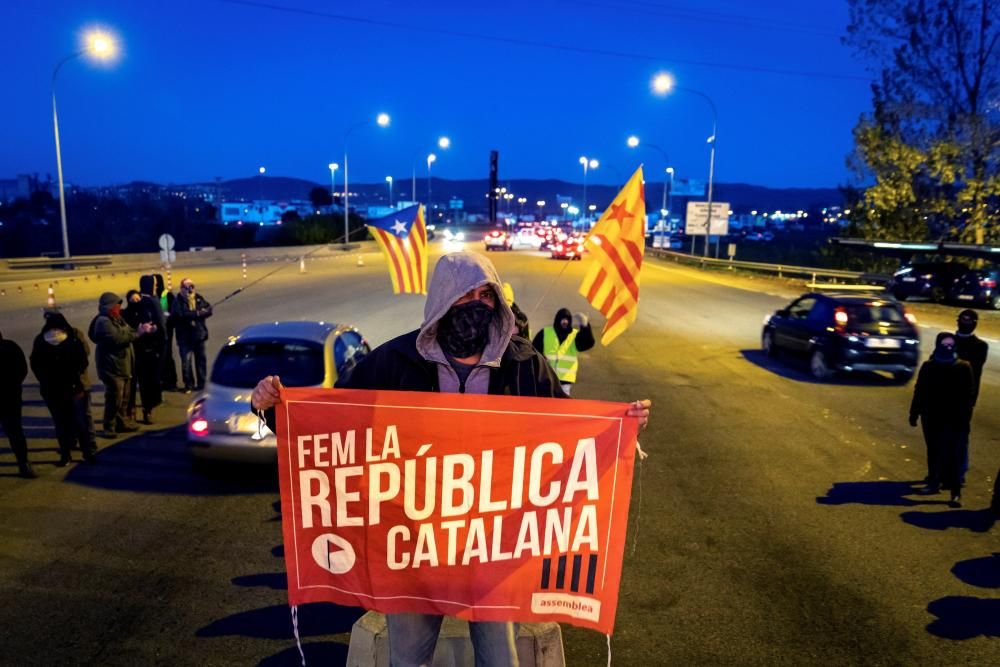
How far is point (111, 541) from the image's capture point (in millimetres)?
6262

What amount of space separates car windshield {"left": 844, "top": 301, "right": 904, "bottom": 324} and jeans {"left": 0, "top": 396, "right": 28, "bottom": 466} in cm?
1266

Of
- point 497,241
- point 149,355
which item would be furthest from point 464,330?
point 497,241

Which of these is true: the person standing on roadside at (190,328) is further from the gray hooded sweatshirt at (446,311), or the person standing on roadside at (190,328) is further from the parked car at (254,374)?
the gray hooded sweatshirt at (446,311)

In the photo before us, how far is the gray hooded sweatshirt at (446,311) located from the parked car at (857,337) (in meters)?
12.1

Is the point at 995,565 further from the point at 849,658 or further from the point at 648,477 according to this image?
the point at 648,477

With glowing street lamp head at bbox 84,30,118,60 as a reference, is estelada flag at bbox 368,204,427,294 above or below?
below

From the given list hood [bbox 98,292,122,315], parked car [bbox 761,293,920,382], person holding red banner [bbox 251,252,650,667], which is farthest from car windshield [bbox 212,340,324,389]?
parked car [bbox 761,293,920,382]

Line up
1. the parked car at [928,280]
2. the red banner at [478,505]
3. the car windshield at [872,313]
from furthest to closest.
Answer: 1. the parked car at [928,280]
2. the car windshield at [872,313]
3. the red banner at [478,505]

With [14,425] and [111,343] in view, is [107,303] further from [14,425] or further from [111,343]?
[14,425]

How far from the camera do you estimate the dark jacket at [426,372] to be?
10.7 ft

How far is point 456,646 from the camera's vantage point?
3.92m

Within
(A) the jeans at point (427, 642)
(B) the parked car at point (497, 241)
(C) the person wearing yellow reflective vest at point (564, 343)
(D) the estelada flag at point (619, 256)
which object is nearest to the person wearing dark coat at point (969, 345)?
(D) the estelada flag at point (619, 256)

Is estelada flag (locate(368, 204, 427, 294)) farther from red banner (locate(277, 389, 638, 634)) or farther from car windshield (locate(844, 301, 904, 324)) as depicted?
red banner (locate(277, 389, 638, 634))

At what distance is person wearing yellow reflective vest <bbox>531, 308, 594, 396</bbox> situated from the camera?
27.6 ft
